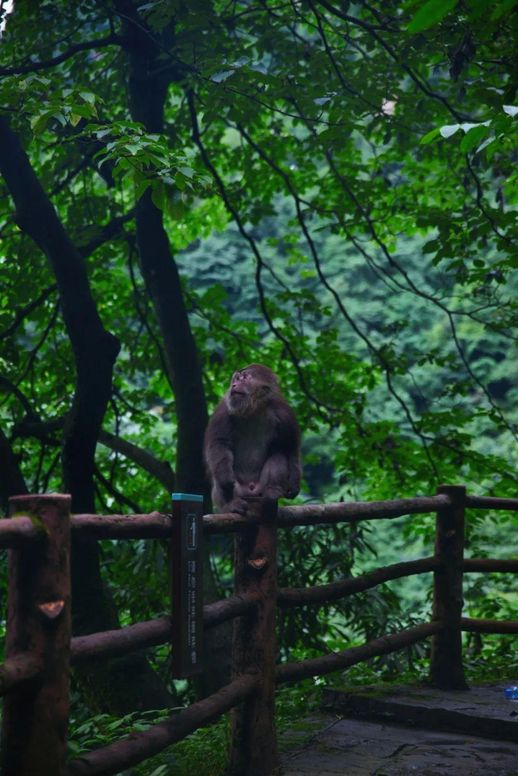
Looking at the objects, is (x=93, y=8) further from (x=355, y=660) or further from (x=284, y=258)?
(x=284, y=258)

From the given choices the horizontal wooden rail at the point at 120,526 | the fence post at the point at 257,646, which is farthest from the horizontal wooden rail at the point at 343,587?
the horizontal wooden rail at the point at 120,526

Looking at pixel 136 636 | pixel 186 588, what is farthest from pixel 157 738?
pixel 186 588

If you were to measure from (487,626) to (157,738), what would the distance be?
116 inches

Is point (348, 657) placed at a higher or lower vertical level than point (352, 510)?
lower

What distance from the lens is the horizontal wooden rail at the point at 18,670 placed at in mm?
2408

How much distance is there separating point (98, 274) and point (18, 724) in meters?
7.03

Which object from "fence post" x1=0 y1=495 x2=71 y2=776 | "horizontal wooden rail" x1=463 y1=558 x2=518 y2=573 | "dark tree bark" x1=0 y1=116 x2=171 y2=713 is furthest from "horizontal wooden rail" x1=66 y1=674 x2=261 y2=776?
"dark tree bark" x1=0 y1=116 x2=171 y2=713

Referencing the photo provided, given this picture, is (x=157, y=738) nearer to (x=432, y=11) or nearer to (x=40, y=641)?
(x=40, y=641)

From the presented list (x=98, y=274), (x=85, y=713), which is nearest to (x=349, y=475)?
(x=98, y=274)

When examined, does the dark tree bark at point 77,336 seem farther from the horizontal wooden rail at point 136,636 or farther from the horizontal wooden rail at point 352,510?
the horizontal wooden rail at point 136,636

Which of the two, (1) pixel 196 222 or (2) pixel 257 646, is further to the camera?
(1) pixel 196 222

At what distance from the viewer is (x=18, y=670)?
247 cm

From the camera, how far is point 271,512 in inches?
155

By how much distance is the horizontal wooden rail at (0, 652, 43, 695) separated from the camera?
241 cm
